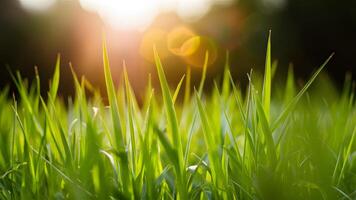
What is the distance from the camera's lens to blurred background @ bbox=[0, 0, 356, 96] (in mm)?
8648

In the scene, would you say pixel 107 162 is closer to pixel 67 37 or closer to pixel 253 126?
pixel 253 126

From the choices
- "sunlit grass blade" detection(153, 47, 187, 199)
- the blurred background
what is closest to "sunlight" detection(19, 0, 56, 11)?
the blurred background

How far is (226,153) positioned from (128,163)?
0.53 feet

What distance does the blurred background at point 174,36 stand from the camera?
865 centimetres

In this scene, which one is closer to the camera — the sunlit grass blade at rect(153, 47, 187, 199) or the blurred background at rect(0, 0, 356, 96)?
the sunlit grass blade at rect(153, 47, 187, 199)

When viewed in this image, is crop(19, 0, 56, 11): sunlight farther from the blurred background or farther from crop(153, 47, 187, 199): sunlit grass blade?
crop(153, 47, 187, 199): sunlit grass blade

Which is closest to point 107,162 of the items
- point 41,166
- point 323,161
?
point 41,166

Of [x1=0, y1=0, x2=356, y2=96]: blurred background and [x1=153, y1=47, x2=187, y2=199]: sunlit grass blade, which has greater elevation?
[x1=153, y1=47, x2=187, y2=199]: sunlit grass blade

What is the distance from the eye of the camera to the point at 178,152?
0.82m

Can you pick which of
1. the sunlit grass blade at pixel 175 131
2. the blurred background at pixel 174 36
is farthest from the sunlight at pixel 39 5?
the sunlit grass blade at pixel 175 131

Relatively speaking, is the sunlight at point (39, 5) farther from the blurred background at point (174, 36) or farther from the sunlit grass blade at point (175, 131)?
the sunlit grass blade at point (175, 131)

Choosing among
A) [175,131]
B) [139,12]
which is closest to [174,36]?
[139,12]

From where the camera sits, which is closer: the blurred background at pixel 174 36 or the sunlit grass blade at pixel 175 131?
the sunlit grass blade at pixel 175 131

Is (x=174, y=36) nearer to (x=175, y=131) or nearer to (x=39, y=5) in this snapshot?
(x=39, y=5)
